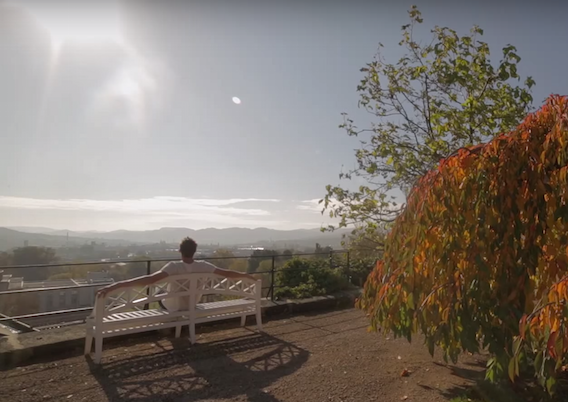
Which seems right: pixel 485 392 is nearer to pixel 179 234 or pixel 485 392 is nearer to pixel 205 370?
pixel 205 370

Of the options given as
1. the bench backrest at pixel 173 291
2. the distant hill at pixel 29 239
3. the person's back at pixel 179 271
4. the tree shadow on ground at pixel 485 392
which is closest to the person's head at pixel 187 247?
the person's back at pixel 179 271

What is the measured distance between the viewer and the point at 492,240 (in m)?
2.75

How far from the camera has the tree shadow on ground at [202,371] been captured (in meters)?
4.14

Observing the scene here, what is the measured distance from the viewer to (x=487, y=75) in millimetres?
6250

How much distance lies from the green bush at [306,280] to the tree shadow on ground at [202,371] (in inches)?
109

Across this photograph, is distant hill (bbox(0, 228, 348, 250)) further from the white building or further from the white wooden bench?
the white wooden bench

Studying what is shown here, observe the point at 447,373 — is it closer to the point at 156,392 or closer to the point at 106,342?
the point at 156,392

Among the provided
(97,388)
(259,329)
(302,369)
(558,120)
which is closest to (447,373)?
(302,369)

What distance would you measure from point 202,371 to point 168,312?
1.13m

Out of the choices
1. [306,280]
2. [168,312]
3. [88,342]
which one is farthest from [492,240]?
[306,280]

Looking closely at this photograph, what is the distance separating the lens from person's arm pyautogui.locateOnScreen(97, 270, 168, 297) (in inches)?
194

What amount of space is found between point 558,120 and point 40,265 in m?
5.80

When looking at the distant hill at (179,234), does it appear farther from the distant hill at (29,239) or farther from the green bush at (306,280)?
the green bush at (306,280)

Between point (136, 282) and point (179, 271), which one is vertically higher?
point (179, 271)
